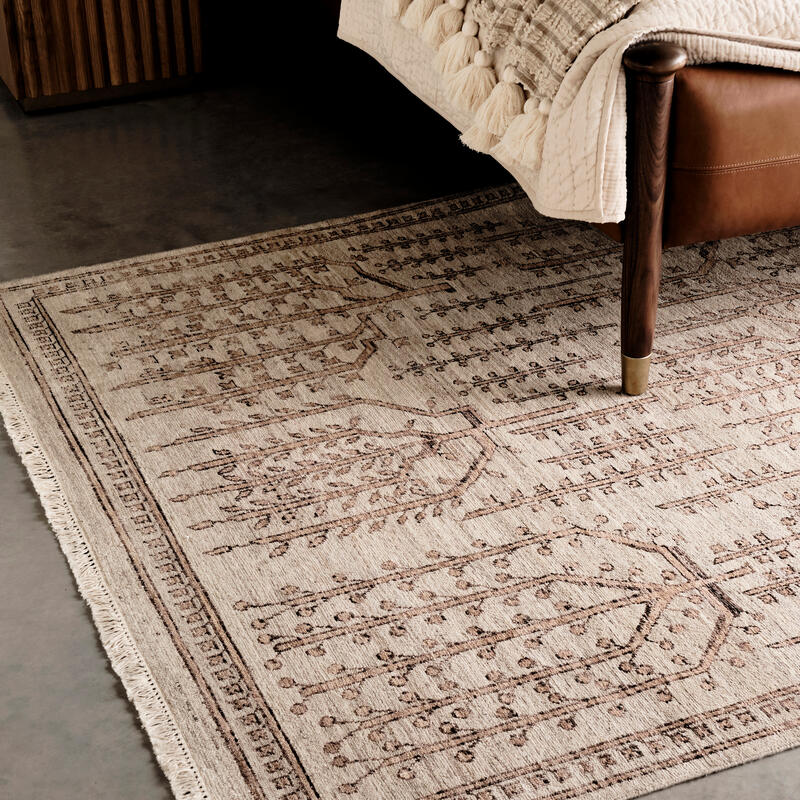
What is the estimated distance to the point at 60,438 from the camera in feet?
6.45

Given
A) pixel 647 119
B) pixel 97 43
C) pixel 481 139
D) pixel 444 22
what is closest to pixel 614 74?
pixel 647 119

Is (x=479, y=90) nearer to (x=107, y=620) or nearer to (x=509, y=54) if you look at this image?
(x=509, y=54)

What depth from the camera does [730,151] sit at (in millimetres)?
1910

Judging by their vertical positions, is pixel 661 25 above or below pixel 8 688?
above

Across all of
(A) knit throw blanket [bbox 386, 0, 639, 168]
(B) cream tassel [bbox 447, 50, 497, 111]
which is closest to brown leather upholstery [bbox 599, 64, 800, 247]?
(A) knit throw blanket [bbox 386, 0, 639, 168]

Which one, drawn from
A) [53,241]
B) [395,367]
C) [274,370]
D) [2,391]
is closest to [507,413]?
[395,367]

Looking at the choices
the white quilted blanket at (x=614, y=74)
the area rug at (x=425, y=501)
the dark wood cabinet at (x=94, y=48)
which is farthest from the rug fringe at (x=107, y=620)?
the dark wood cabinet at (x=94, y=48)

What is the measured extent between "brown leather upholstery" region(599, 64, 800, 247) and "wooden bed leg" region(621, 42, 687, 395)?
3 centimetres

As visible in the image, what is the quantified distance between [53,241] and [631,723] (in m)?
1.75

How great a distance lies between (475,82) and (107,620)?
3.76ft

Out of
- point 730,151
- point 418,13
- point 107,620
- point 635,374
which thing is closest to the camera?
point 107,620

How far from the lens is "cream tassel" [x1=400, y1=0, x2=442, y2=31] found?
227 centimetres

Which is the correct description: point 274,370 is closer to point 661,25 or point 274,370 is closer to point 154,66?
point 661,25

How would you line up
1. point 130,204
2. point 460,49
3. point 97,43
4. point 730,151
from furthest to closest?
1. point 97,43
2. point 130,204
3. point 460,49
4. point 730,151
